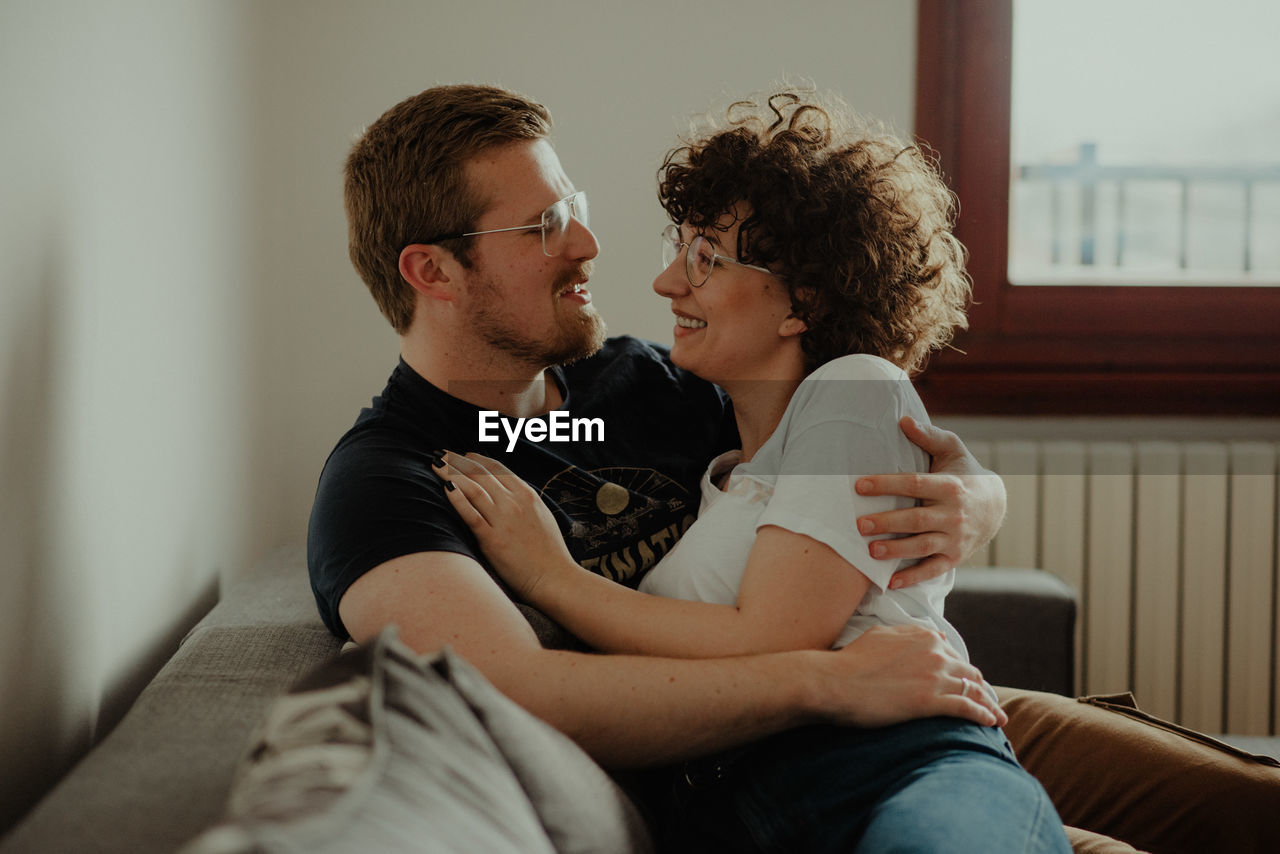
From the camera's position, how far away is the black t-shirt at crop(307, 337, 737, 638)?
1.27 metres

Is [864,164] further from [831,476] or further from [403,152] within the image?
[403,152]

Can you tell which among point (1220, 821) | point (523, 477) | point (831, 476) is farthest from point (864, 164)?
point (1220, 821)

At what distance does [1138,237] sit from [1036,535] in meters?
0.88

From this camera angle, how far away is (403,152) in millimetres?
1646

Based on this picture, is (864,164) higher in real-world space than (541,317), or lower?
higher

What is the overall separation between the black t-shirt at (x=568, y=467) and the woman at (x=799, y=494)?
0.08 metres

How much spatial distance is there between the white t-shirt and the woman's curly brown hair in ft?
0.56

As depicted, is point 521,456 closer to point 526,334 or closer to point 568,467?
point 568,467

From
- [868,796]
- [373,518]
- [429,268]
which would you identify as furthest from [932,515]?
[429,268]

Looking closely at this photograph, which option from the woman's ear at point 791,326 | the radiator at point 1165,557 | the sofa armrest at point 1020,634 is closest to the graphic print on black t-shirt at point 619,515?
the woman's ear at point 791,326

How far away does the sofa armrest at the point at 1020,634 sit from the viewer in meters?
2.07

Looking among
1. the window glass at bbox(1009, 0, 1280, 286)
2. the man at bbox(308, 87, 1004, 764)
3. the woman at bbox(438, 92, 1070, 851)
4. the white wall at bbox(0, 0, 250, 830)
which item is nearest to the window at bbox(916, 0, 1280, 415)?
the window glass at bbox(1009, 0, 1280, 286)

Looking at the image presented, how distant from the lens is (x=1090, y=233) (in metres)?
2.78

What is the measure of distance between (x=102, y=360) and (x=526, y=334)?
0.61 m
